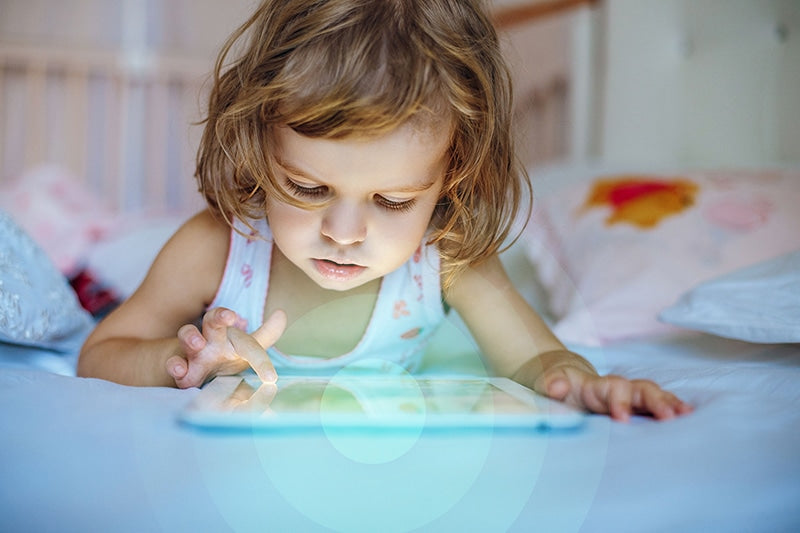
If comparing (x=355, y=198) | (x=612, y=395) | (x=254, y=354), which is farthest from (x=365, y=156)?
(x=612, y=395)

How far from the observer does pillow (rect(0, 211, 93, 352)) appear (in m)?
0.78

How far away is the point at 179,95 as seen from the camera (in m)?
2.71

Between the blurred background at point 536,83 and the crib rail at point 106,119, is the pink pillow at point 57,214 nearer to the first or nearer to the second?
the blurred background at point 536,83

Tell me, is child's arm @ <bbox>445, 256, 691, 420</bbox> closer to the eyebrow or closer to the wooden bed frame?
the eyebrow

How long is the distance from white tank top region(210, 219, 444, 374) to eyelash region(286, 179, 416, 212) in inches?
7.4

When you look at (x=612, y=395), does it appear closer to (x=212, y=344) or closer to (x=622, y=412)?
(x=622, y=412)

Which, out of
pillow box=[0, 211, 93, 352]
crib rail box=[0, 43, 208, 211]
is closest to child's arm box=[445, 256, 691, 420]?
pillow box=[0, 211, 93, 352]

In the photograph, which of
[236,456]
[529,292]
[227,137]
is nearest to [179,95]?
[529,292]

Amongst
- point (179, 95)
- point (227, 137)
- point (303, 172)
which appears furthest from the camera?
point (179, 95)

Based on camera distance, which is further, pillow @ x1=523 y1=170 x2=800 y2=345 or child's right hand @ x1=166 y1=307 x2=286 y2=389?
pillow @ x1=523 y1=170 x2=800 y2=345

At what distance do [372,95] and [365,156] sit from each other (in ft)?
0.19

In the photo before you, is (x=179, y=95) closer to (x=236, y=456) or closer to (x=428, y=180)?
(x=428, y=180)

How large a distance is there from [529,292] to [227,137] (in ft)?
2.30

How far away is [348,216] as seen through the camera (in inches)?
27.2
